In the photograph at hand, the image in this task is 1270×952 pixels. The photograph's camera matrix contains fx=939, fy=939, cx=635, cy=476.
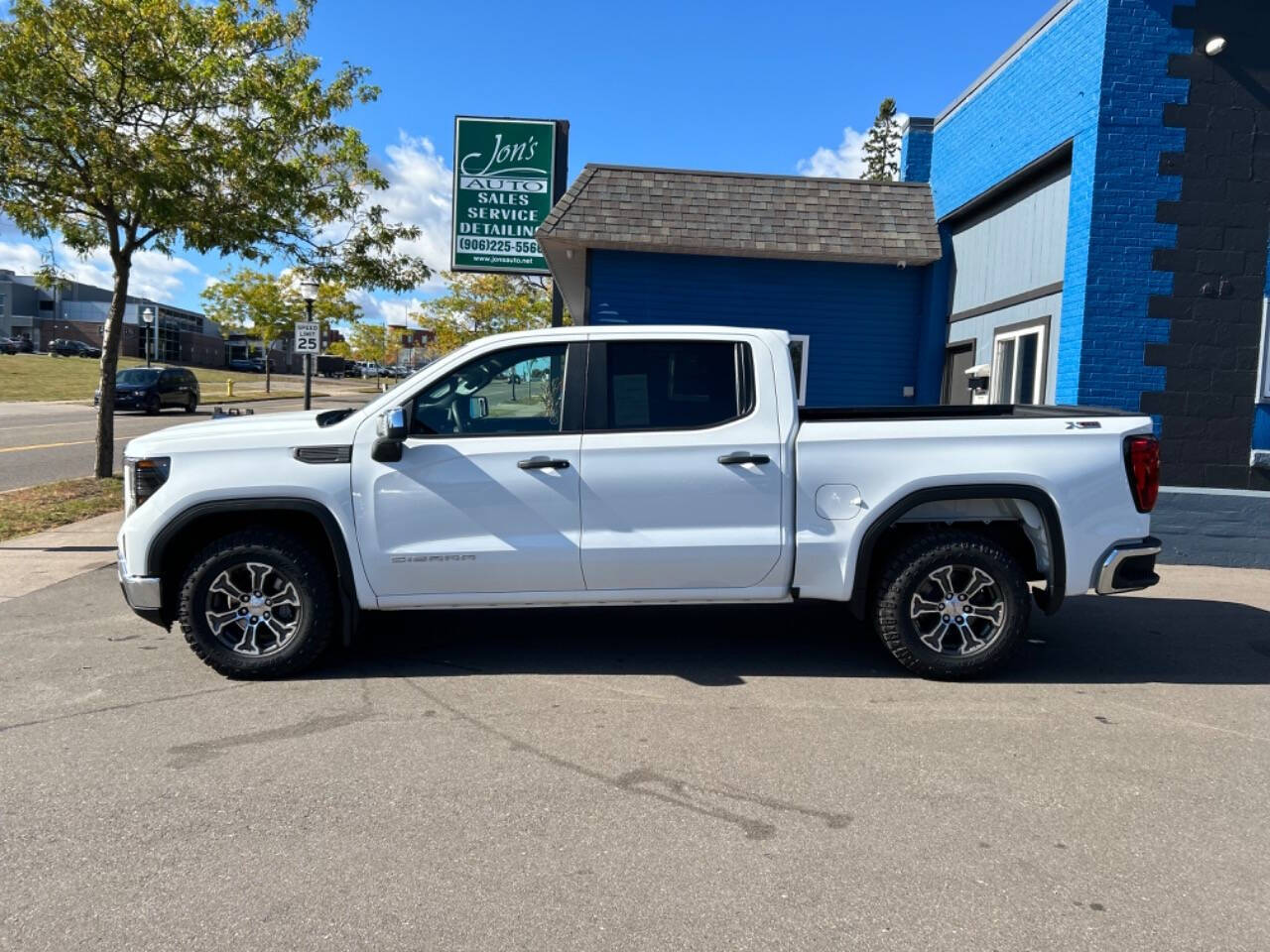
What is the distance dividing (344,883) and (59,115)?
9.98m

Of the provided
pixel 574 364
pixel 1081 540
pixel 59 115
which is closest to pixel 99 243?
pixel 59 115

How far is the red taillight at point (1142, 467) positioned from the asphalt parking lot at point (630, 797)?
3.52 feet

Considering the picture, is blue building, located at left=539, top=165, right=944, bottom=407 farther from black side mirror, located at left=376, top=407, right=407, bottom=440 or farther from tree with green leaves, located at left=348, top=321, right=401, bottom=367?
tree with green leaves, located at left=348, top=321, right=401, bottom=367

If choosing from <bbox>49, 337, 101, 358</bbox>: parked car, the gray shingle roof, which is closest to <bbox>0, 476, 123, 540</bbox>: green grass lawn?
Answer: the gray shingle roof

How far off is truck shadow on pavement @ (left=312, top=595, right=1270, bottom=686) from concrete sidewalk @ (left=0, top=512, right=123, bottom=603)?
3095 millimetres

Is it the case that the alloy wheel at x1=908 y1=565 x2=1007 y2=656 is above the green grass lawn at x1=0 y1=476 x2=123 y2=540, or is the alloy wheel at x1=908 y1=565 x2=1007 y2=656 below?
above

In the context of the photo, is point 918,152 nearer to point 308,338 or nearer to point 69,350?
point 308,338

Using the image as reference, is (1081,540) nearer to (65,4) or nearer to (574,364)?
(574,364)

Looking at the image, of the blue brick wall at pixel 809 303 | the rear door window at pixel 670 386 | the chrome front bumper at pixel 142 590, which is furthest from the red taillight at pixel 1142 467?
the blue brick wall at pixel 809 303

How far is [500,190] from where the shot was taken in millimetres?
14297

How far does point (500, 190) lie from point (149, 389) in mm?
20662

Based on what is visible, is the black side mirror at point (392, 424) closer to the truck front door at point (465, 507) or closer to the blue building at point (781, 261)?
the truck front door at point (465, 507)

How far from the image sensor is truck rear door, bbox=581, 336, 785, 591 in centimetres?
505

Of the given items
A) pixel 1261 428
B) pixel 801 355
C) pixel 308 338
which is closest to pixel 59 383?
pixel 308 338
